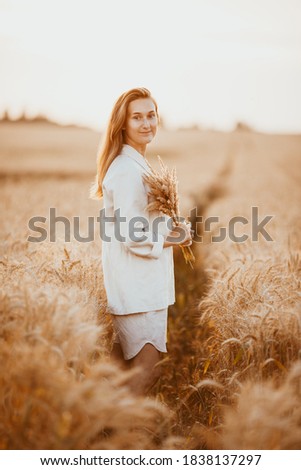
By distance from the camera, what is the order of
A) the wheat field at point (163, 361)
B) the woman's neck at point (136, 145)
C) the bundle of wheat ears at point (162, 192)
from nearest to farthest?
1. the wheat field at point (163, 361)
2. the bundle of wheat ears at point (162, 192)
3. the woman's neck at point (136, 145)

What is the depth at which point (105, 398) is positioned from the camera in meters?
2.30

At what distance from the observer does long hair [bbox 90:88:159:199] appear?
3492 millimetres

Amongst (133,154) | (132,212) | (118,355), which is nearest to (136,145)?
(133,154)

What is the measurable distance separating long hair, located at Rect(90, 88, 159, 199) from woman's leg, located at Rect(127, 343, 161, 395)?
1.24 m

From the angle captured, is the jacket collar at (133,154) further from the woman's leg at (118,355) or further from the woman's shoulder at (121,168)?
the woman's leg at (118,355)

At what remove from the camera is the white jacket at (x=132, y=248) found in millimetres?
3268

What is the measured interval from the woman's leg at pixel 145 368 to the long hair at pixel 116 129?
48.7 inches

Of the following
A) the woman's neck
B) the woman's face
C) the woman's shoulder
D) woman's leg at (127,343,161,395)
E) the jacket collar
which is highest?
the woman's face

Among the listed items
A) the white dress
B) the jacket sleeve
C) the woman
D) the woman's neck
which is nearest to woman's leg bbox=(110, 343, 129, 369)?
the woman

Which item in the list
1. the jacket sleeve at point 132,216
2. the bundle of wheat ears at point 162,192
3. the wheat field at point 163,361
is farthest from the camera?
the bundle of wheat ears at point 162,192

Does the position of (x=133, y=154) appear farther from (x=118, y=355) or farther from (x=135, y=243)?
(x=118, y=355)

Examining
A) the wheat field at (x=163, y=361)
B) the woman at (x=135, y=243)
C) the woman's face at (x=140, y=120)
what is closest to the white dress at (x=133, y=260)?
the woman at (x=135, y=243)

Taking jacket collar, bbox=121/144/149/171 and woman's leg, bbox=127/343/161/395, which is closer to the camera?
woman's leg, bbox=127/343/161/395

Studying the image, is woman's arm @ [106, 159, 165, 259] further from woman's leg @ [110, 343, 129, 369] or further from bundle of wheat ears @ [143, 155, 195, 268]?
woman's leg @ [110, 343, 129, 369]
